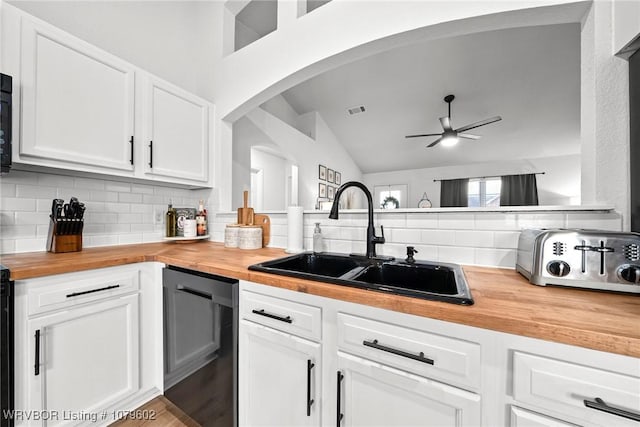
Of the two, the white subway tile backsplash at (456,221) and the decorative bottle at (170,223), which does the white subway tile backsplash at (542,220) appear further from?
the decorative bottle at (170,223)

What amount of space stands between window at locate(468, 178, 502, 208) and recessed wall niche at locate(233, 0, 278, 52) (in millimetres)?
5423

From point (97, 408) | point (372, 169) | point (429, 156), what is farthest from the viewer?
point (372, 169)

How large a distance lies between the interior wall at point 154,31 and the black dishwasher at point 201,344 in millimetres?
1762

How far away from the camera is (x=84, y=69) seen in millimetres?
1357

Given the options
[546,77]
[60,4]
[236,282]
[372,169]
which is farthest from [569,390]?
[372,169]

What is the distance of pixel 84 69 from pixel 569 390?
91.1 inches

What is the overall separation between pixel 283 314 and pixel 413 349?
44 cm

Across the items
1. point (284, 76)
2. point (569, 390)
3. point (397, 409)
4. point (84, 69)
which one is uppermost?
point (284, 76)

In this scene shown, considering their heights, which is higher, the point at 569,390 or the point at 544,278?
the point at 544,278

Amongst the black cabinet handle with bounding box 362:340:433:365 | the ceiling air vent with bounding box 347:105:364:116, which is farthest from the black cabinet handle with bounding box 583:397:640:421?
the ceiling air vent with bounding box 347:105:364:116

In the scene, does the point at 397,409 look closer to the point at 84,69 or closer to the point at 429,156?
the point at 84,69

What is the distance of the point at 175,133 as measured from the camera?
5.91 ft

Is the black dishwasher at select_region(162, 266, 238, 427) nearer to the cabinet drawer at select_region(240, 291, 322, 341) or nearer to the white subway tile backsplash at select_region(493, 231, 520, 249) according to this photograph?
the cabinet drawer at select_region(240, 291, 322, 341)

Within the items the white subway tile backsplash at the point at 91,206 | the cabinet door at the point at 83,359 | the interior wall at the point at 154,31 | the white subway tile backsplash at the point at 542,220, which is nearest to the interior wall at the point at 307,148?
the interior wall at the point at 154,31
